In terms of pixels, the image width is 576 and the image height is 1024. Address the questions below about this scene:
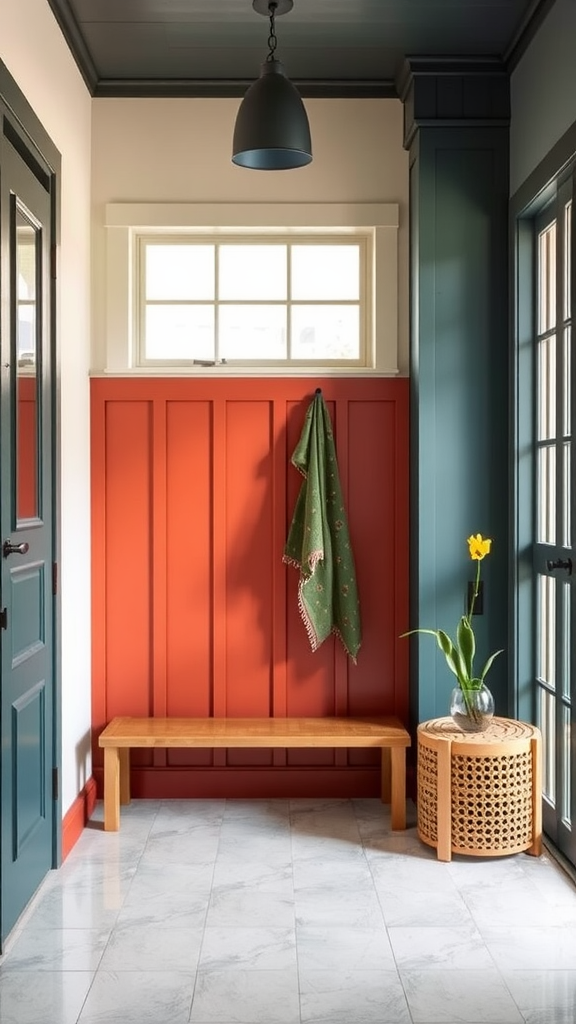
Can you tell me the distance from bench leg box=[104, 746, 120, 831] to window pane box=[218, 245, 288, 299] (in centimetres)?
177

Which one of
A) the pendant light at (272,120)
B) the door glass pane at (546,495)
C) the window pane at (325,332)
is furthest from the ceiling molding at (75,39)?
the door glass pane at (546,495)

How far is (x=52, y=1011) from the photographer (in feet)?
7.72

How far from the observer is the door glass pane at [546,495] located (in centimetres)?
354

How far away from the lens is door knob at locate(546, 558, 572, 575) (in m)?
3.22

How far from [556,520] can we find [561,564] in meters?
0.20

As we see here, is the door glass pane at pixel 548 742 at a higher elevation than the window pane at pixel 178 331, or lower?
lower

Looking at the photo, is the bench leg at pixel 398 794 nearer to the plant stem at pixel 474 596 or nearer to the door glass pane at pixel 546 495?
the plant stem at pixel 474 596

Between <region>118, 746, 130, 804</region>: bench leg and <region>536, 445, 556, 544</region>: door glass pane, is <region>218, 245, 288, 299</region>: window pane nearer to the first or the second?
<region>536, 445, 556, 544</region>: door glass pane

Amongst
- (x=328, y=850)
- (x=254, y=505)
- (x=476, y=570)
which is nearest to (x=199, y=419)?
(x=254, y=505)

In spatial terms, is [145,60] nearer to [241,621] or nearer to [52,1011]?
[241,621]

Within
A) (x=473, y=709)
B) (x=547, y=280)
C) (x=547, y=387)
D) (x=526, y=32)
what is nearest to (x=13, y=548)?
(x=473, y=709)

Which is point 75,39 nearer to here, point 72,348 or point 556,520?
point 72,348

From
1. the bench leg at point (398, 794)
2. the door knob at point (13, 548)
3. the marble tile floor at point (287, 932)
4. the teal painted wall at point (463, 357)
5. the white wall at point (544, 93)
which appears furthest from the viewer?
the teal painted wall at point (463, 357)

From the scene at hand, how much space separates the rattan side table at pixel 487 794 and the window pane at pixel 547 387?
114cm
